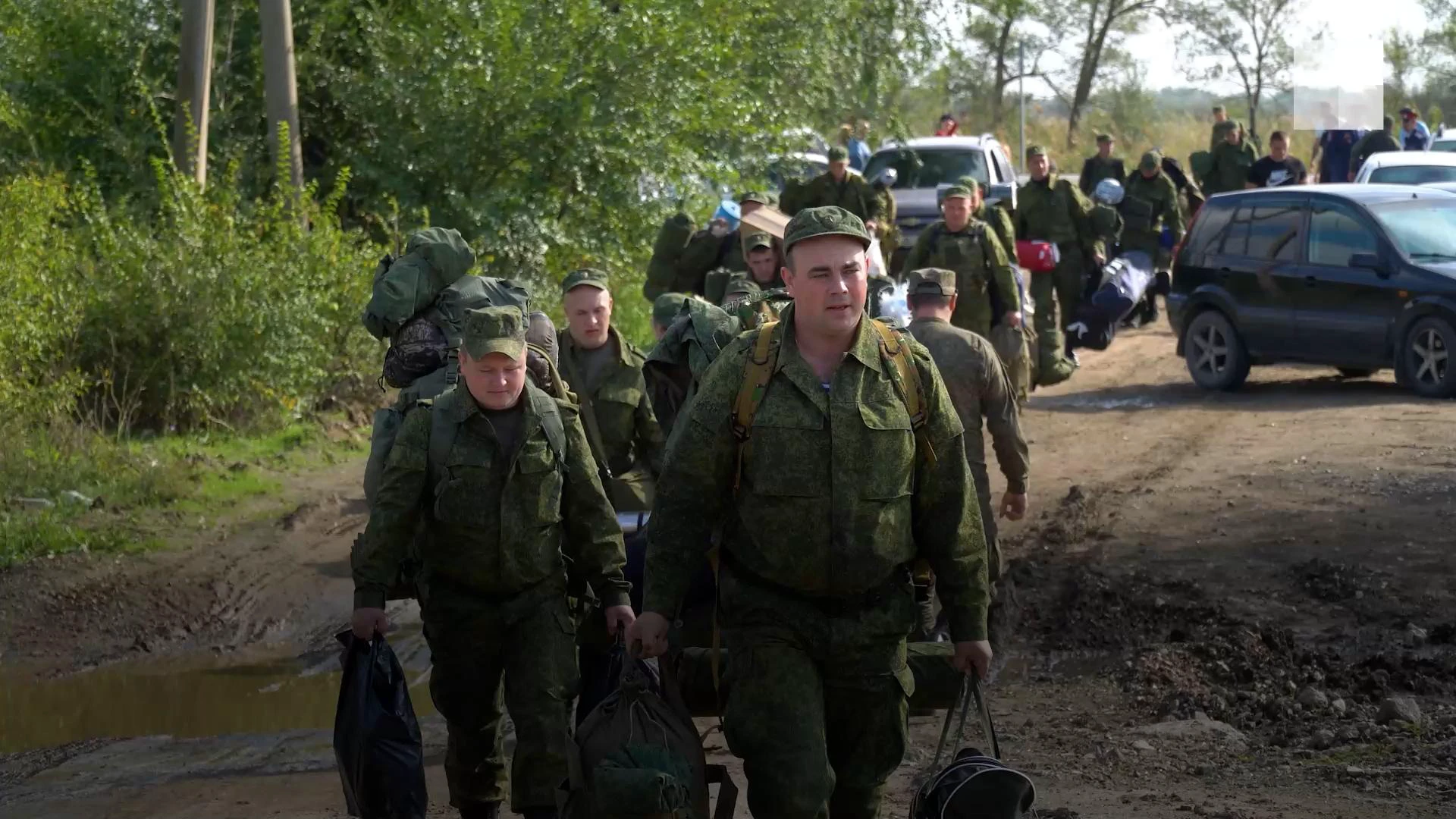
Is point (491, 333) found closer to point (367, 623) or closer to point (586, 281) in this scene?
point (367, 623)

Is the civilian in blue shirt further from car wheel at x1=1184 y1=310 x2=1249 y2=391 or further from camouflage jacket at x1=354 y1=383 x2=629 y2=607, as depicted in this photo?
camouflage jacket at x1=354 y1=383 x2=629 y2=607

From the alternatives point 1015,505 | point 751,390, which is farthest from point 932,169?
point 751,390

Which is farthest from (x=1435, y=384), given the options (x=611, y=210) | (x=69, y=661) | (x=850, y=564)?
(x=850, y=564)

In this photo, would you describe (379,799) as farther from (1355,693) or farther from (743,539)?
(1355,693)

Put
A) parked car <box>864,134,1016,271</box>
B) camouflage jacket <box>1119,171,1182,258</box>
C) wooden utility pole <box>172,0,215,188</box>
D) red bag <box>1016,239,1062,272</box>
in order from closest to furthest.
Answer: wooden utility pole <box>172,0,215,188</box> → red bag <box>1016,239,1062,272</box> → camouflage jacket <box>1119,171,1182,258</box> → parked car <box>864,134,1016,271</box>

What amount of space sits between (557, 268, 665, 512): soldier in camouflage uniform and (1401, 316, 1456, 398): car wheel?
333 inches

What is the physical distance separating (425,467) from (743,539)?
132 cm

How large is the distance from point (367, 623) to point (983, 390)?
3.30 meters

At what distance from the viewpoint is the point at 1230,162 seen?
23547mm

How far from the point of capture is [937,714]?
7.62 metres

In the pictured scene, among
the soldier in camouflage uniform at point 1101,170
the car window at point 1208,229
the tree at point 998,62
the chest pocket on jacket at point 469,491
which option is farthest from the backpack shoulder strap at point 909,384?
the tree at point 998,62

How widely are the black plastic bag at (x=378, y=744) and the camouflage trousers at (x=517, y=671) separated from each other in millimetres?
281

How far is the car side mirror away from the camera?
1424 cm

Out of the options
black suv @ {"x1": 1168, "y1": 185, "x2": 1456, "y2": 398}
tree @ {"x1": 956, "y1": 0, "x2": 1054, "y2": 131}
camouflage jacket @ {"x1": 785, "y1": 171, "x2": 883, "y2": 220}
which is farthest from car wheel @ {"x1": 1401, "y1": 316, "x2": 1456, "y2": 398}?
tree @ {"x1": 956, "y1": 0, "x2": 1054, "y2": 131}
